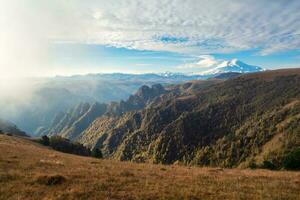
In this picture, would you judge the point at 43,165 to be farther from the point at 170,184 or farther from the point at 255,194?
the point at 255,194

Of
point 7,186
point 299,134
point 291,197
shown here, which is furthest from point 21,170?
point 299,134

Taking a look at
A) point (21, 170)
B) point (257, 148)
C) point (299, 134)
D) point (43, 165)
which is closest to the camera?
point (21, 170)

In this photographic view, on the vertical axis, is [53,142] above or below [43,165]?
below

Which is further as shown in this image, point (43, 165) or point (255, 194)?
point (43, 165)

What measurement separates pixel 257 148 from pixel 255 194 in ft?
645

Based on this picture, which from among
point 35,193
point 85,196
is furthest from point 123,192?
point 35,193

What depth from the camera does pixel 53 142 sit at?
4230 inches

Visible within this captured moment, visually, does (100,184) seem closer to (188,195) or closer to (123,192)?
(123,192)

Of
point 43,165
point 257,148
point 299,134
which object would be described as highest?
point 43,165

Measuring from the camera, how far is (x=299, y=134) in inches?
6644

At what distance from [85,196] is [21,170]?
28.9 feet

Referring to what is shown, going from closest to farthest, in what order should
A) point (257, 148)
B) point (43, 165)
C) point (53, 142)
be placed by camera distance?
point (43, 165) < point (53, 142) < point (257, 148)

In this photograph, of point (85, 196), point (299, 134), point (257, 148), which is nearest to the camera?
point (85, 196)

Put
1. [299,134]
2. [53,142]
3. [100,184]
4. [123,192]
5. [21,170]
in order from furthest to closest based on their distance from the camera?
[299,134] < [53,142] < [21,170] < [100,184] < [123,192]
